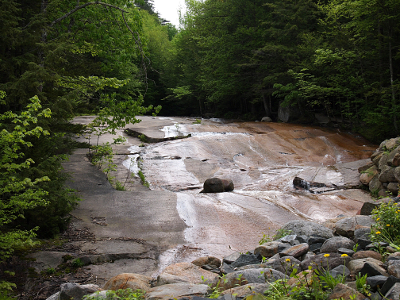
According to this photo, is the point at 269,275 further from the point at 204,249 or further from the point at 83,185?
the point at 83,185

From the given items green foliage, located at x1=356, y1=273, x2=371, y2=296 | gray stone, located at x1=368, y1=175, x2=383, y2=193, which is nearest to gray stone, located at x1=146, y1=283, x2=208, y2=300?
green foliage, located at x1=356, y1=273, x2=371, y2=296

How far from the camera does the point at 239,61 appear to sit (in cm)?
2359

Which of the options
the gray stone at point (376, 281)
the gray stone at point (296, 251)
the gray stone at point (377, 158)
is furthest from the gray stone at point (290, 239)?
the gray stone at point (377, 158)

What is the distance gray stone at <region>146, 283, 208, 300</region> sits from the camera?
3091mm

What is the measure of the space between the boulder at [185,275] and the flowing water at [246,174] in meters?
1.15

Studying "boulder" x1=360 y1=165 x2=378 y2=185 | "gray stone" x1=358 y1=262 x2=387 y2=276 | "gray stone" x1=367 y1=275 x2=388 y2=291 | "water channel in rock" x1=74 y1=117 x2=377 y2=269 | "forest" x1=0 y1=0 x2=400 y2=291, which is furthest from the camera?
"boulder" x1=360 y1=165 x2=378 y2=185

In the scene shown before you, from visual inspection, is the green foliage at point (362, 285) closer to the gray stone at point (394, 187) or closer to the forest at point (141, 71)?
the forest at point (141, 71)

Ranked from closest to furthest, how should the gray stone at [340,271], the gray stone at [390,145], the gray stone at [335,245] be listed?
1. the gray stone at [340,271]
2. the gray stone at [335,245]
3. the gray stone at [390,145]

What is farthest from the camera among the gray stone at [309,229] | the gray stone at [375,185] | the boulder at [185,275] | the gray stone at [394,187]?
the gray stone at [375,185]

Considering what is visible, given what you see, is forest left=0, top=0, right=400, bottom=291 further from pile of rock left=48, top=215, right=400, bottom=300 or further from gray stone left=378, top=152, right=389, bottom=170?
gray stone left=378, top=152, right=389, bottom=170

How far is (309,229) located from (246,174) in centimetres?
714

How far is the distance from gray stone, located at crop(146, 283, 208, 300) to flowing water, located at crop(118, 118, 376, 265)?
6.52 ft

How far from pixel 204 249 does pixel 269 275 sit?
2828 millimetres

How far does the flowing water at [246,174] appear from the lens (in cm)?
715
